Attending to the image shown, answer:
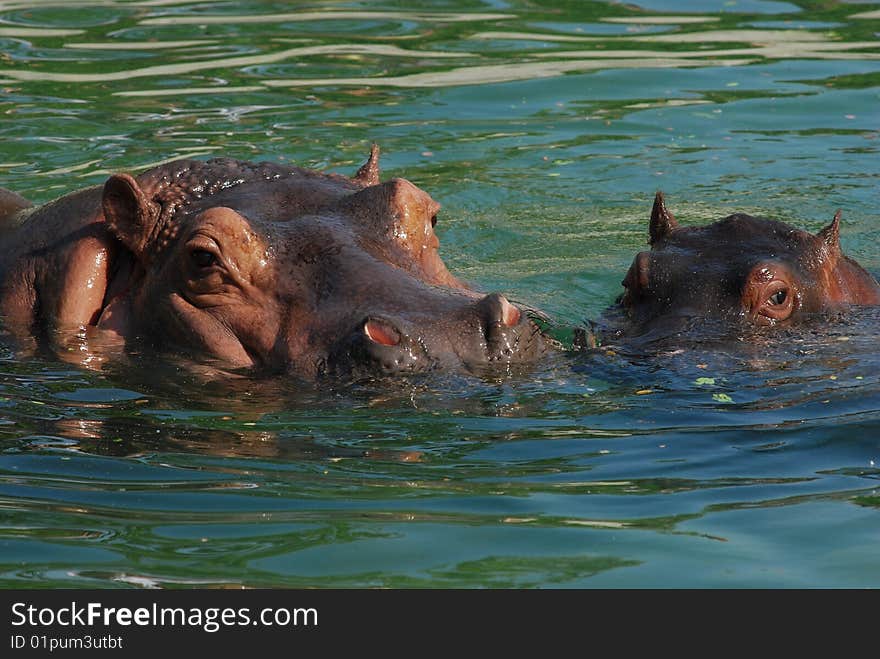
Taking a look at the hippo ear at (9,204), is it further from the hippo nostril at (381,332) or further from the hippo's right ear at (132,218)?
the hippo nostril at (381,332)

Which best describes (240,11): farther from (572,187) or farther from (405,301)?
(405,301)

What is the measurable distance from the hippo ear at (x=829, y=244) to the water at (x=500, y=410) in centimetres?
35

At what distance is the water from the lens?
5.32 m

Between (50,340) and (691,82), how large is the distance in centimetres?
917

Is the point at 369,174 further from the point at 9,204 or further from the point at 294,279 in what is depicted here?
the point at 9,204

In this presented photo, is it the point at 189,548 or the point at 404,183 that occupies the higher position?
the point at 404,183

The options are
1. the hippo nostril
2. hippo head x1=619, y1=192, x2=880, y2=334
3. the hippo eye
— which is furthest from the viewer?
hippo head x1=619, y1=192, x2=880, y2=334

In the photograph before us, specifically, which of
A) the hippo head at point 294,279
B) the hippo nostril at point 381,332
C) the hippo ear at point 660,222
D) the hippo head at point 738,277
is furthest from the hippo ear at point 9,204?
the hippo ear at point 660,222

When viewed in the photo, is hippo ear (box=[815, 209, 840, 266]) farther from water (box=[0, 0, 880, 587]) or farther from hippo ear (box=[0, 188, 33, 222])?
hippo ear (box=[0, 188, 33, 222])

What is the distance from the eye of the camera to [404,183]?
24.6 ft

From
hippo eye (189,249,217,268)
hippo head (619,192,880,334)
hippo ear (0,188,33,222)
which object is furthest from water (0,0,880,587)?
hippo ear (0,188,33,222)

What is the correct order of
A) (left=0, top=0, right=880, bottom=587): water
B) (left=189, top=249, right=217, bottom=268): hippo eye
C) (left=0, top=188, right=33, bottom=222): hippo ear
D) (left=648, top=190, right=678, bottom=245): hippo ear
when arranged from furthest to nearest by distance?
1. (left=648, top=190, right=678, bottom=245): hippo ear
2. (left=0, top=188, right=33, bottom=222): hippo ear
3. (left=189, top=249, right=217, bottom=268): hippo eye
4. (left=0, top=0, right=880, bottom=587): water
